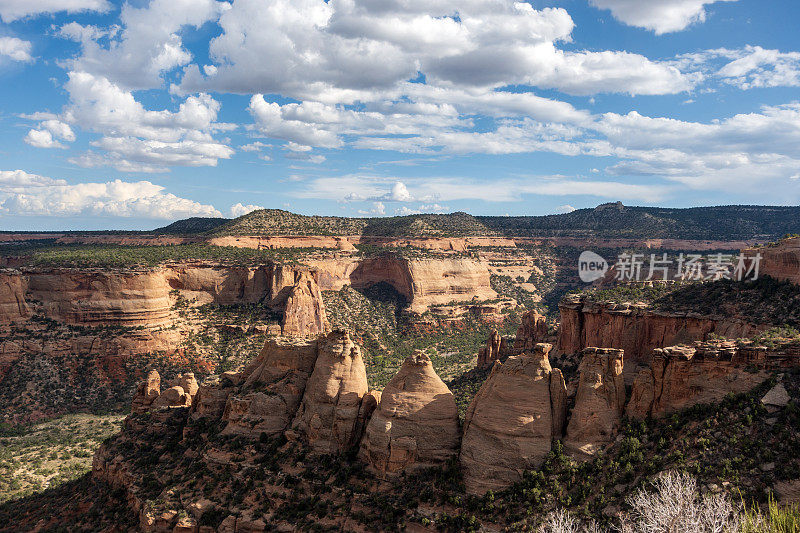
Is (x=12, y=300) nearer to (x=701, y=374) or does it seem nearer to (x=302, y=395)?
(x=302, y=395)

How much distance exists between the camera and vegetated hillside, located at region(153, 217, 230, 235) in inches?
5881

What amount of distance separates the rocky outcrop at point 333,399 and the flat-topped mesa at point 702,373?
20074 millimetres

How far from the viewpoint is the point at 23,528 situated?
145 ft

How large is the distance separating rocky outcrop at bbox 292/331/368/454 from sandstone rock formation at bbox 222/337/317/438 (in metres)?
1.35

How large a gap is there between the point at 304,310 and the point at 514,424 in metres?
68.2

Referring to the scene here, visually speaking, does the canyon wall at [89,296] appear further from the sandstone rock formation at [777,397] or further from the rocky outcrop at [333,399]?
the sandstone rock formation at [777,397]

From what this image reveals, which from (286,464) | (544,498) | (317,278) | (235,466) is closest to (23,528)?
(235,466)

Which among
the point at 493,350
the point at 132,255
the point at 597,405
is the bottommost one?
the point at 493,350

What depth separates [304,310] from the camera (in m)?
96.9

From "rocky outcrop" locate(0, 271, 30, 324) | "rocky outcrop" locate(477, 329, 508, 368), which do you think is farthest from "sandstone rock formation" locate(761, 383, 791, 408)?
"rocky outcrop" locate(0, 271, 30, 324)

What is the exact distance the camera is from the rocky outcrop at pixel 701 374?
31.2 m

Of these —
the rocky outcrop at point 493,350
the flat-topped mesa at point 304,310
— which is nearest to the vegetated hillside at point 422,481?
the rocky outcrop at point 493,350

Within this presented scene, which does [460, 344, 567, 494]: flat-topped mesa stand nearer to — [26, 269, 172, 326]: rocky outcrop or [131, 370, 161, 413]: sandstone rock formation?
[131, 370, 161, 413]: sandstone rock formation

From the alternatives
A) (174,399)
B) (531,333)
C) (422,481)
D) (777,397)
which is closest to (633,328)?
(777,397)
